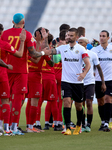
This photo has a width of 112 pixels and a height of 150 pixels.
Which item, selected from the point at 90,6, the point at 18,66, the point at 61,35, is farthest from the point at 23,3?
the point at 18,66

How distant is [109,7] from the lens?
24234 millimetres

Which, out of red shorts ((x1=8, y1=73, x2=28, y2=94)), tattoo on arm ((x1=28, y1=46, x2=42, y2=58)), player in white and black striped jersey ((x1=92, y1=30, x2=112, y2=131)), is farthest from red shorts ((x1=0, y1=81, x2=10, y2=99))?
player in white and black striped jersey ((x1=92, y1=30, x2=112, y2=131))

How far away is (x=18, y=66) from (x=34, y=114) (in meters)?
1.02

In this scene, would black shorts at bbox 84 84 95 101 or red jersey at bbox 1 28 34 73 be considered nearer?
red jersey at bbox 1 28 34 73

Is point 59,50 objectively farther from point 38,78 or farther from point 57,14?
point 57,14

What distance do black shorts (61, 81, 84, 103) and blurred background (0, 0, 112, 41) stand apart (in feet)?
58.1

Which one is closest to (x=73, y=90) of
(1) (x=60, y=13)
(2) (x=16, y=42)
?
(2) (x=16, y=42)

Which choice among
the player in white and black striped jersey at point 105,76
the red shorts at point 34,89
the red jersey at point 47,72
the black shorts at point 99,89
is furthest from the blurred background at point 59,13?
the red shorts at point 34,89

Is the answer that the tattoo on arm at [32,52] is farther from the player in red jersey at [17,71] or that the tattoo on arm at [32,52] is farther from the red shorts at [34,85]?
the red shorts at [34,85]

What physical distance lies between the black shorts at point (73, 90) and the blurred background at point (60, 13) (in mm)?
17716

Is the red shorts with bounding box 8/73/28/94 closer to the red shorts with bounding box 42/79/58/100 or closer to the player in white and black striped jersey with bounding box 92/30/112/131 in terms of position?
the red shorts with bounding box 42/79/58/100

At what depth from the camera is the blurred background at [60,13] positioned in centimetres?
2422

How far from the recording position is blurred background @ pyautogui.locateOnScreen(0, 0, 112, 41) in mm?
24219

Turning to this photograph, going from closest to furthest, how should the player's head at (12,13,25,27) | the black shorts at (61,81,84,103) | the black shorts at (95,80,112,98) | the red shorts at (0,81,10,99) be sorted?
the red shorts at (0,81,10,99), the player's head at (12,13,25,27), the black shorts at (61,81,84,103), the black shorts at (95,80,112,98)
